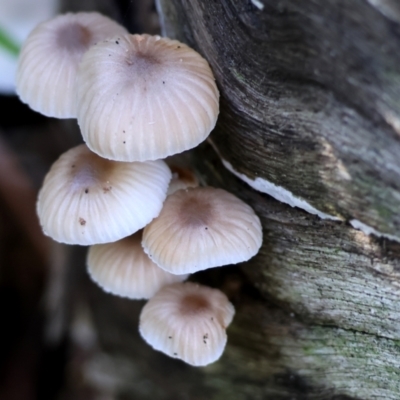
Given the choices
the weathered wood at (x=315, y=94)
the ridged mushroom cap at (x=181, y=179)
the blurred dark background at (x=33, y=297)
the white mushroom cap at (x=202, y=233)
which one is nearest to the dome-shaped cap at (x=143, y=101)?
the weathered wood at (x=315, y=94)

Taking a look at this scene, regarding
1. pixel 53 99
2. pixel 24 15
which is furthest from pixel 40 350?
pixel 24 15

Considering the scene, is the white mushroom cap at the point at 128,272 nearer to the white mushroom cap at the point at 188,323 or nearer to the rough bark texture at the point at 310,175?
the white mushroom cap at the point at 188,323

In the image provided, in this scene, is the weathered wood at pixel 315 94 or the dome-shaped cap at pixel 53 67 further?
the dome-shaped cap at pixel 53 67

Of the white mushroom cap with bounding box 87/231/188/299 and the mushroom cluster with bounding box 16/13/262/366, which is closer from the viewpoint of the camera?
the mushroom cluster with bounding box 16/13/262/366

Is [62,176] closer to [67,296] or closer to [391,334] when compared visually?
[391,334]

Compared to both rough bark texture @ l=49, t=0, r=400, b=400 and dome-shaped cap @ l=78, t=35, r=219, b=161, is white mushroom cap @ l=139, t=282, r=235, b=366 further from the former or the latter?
dome-shaped cap @ l=78, t=35, r=219, b=161

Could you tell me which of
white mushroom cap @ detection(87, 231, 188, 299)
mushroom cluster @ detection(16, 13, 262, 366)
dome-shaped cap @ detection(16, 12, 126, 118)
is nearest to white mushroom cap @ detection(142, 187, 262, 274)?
mushroom cluster @ detection(16, 13, 262, 366)

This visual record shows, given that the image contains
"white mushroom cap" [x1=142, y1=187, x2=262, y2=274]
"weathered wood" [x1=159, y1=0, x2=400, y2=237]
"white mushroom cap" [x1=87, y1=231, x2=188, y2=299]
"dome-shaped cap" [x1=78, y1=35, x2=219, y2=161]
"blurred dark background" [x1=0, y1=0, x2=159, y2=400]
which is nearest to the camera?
"weathered wood" [x1=159, y1=0, x2=400, y2=237]
